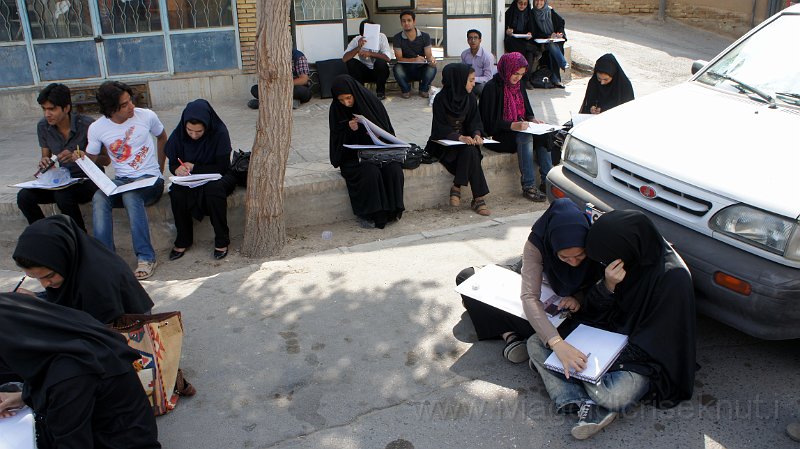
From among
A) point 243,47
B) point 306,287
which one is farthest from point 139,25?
point 306,287

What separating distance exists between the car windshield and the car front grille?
107 cm

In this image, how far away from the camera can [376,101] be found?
6656 millimetres

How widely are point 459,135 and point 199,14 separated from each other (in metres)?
5.22

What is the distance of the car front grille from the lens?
3.66 metres

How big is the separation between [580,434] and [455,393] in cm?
71

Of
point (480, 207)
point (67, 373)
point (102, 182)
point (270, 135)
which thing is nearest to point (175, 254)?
point (102, 182)

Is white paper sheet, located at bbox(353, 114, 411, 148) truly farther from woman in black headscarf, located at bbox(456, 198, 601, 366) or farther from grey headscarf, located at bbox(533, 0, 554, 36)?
grey headscarf, located at bbox(533, 0, 554, 36)

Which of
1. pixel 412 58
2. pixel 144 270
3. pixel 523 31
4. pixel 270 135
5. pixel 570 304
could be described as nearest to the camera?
pixel 570 304

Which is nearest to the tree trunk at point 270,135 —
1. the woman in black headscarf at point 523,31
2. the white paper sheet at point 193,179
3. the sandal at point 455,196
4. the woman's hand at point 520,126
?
the white paper sheet at point 193,179

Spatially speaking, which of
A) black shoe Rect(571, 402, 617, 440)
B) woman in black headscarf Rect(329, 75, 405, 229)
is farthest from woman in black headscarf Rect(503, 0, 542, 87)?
black shoe Rect(571, 402, 617, 440)

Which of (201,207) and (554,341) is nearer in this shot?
(554,341)

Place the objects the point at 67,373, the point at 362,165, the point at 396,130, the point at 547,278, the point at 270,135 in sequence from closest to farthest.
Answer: the point at 67,373, the point at 547,278, the point at 270,135, the point at 362,165, the point at 396,130

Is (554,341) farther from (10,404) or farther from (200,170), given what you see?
(200,170)

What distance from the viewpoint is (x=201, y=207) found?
5855mm
